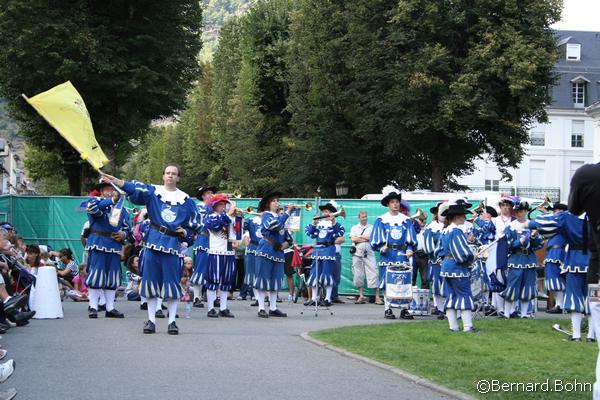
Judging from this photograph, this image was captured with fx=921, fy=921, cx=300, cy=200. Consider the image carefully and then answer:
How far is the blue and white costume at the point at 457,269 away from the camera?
561 inches

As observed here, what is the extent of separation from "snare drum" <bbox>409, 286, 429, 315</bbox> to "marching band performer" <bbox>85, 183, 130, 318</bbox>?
5.88 m

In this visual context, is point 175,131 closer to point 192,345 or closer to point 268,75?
point 268,75

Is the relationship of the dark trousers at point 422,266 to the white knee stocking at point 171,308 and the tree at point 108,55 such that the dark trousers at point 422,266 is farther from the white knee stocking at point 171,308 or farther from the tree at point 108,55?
the tree at point 108,55

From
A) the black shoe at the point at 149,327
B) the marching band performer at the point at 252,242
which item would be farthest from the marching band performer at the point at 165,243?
the marching band performer at the point at 252,242

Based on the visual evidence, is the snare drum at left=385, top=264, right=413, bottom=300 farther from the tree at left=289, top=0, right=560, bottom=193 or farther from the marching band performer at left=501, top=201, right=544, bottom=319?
the tree at left=289, top=0, right=560, bottom=193

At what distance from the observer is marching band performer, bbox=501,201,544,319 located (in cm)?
1745

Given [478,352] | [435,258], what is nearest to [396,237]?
[435,258]

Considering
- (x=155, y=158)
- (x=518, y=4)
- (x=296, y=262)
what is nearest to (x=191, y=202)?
(x=296, y=262)

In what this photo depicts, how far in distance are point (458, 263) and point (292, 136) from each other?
42057 mm

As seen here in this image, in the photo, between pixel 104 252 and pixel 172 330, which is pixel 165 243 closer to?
pixel 172 330

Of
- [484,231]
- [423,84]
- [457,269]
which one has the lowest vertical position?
[457,269]

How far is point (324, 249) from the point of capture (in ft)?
68.6

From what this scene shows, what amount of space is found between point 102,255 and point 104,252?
0.07 metres

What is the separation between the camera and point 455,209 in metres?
14.4
